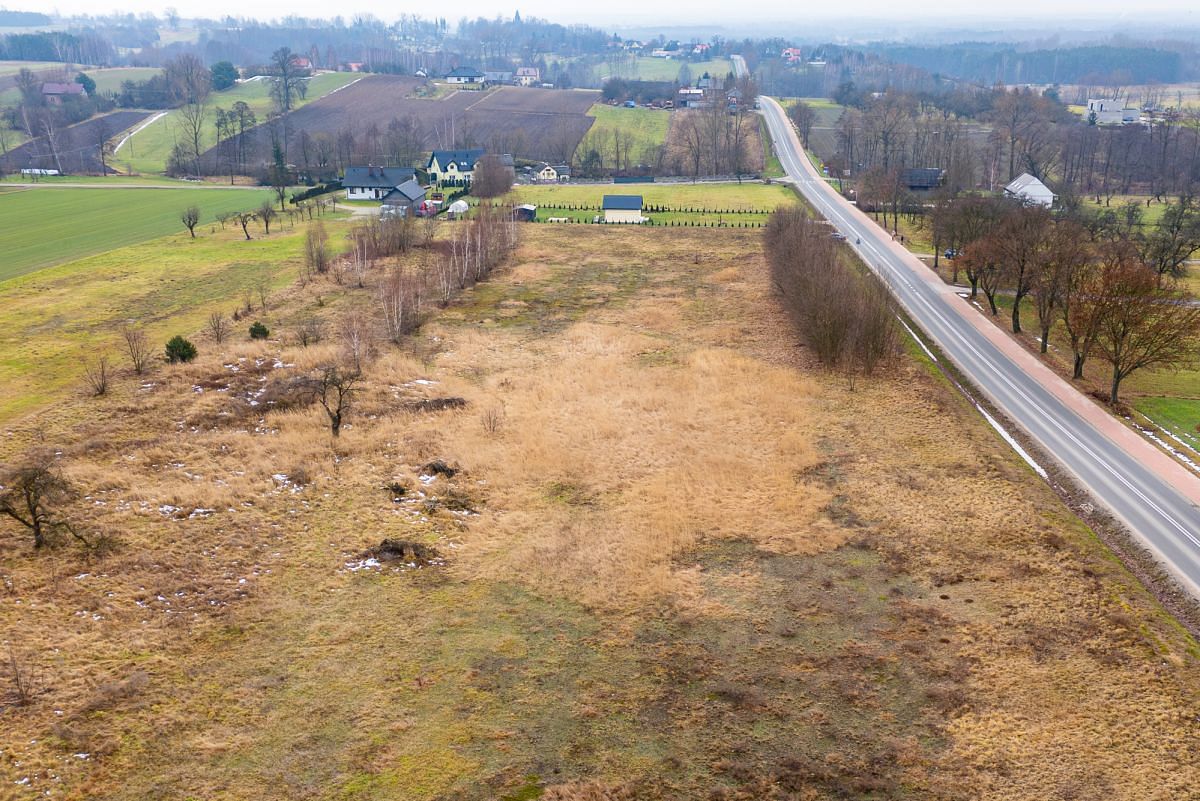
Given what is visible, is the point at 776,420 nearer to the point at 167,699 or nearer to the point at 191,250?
the point at 167,699

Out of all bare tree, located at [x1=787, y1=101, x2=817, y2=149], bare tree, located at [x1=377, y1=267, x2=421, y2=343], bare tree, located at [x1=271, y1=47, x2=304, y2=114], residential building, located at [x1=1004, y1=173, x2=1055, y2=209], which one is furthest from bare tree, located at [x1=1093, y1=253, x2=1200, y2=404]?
bare tree, located at [x1=271, y1=47, x2=304, y2=114]

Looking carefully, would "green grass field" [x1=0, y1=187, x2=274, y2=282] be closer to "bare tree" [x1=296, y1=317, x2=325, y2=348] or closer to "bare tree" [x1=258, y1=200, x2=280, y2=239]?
"bare tree" [x1=258, y1=200, x2=280, y2=239]

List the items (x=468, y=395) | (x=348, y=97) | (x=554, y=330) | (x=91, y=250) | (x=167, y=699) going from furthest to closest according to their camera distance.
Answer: (x=348, y=97) < (x=91, y=250) < (x=554, y=330) < (x=468, y=395) < (x=167, y=699)

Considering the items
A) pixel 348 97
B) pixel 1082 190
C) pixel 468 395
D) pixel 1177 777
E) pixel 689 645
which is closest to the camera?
pixel 1177 777

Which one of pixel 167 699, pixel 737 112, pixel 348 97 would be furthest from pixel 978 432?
pixel 348 97

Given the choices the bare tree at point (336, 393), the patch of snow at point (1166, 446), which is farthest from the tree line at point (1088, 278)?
the bare tree at point (336, 393)
